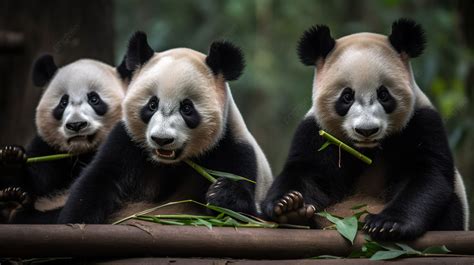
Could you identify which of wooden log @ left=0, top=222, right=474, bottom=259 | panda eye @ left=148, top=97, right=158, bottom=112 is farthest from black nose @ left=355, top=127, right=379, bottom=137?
panda eye @ left=148, top=97, right=158, bottom=112

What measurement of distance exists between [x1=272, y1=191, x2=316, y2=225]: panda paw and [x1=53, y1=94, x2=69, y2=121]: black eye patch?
6.36ft

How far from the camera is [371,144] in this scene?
436 centimetres

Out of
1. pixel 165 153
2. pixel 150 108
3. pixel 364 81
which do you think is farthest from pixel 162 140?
pixel 364 81

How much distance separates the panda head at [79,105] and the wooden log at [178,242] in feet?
5.02

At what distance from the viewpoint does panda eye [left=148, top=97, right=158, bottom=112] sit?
14.6ft

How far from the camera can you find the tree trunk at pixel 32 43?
6566mm

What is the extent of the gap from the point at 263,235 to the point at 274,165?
772 centimetres

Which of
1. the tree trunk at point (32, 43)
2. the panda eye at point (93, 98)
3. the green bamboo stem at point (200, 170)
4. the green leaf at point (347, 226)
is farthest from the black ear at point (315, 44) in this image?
the tree trunk at point (32, 43)

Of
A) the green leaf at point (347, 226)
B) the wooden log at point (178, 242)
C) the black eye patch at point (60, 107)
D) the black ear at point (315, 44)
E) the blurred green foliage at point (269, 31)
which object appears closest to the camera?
the wooden log at point (178, 242)

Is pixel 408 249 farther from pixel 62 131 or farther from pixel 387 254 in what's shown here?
pixel 62 131

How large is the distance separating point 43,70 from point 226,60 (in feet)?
5.45

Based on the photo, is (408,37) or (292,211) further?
(408,37)

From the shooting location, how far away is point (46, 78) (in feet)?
18.6

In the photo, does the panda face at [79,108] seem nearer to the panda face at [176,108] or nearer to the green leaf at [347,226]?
the panda face at [176,108]
